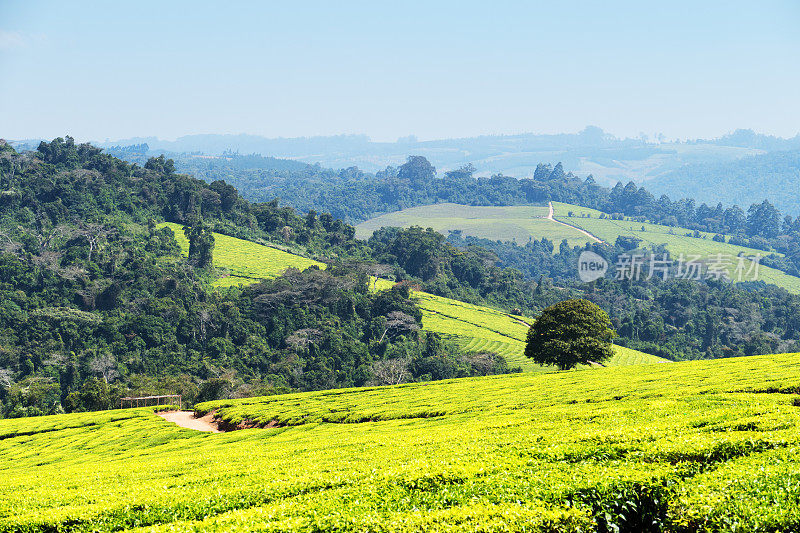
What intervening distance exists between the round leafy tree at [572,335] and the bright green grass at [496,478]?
28.5 m

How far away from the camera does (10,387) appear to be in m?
79.1

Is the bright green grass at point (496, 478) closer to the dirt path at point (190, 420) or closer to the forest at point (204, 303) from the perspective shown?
the dirt path at point (190, 420)

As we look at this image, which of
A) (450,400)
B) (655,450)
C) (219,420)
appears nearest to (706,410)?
(655,450)

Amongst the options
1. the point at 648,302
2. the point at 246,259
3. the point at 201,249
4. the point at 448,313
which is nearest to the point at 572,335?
the point at 448,313

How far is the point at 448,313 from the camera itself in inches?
4813

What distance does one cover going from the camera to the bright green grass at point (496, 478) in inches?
443

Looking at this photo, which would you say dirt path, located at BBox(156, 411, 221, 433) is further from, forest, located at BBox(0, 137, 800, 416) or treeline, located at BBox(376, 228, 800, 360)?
treeline, located at BBox(376, 228, 800, 360)

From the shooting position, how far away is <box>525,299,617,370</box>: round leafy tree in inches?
2327

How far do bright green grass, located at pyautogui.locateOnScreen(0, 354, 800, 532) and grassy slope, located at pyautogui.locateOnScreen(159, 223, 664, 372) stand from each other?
250 feet

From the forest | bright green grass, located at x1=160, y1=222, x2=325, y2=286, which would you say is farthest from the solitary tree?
bright green grass, located at x1=160, y1=222, x2=325, y2=286

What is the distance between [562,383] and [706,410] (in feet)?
70.0

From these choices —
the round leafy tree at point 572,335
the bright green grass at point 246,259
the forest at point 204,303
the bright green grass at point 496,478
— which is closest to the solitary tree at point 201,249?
the forest at point 204,303

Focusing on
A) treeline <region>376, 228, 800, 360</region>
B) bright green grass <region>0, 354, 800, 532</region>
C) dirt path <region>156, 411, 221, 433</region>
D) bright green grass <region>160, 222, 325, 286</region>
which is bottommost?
treeline <region>376, 228, 800, 360</region>

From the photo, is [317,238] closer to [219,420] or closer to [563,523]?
[219,420]
